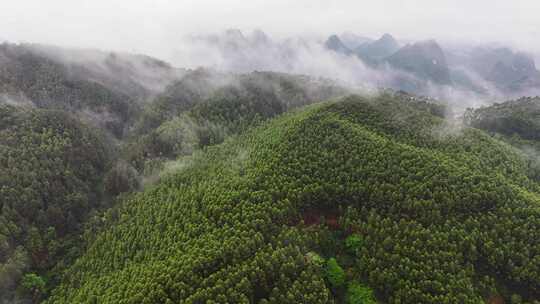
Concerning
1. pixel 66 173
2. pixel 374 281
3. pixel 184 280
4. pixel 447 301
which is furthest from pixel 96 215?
pixel 447 301

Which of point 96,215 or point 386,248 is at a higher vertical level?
point 386,248

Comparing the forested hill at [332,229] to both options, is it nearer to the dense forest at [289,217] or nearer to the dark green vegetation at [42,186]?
the dense forest at [289,217]

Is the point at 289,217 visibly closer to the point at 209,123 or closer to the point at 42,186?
the point at 42,186

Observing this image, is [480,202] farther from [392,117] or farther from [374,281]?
[392,117]

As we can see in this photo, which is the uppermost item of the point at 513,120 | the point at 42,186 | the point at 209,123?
the point at 513,120

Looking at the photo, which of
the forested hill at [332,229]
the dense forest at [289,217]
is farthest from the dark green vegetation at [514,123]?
the forested hill at [332,229]

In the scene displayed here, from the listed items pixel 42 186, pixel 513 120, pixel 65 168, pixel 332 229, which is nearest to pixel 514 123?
pixel 513 120
